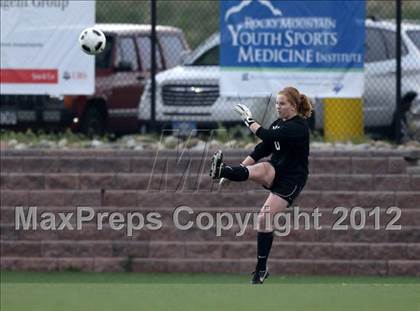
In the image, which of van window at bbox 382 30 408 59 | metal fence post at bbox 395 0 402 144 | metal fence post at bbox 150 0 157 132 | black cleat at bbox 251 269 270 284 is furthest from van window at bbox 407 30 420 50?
black cleat at bbox 251 269 270 284

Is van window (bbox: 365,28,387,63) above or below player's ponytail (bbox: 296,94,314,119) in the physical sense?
above

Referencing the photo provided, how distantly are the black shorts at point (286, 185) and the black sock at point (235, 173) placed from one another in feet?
1.10

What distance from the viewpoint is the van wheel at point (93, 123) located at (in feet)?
58.3

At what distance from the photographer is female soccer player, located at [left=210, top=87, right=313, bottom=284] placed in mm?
11547

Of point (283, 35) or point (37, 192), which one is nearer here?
point (37, 192)

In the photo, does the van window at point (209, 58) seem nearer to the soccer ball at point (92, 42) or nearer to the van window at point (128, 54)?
the van window at point (128, 54)

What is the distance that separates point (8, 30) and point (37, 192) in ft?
8.51

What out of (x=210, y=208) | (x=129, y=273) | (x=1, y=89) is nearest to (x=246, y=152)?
(x=210, y=208)

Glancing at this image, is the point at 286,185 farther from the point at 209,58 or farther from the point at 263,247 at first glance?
the point at 209,58

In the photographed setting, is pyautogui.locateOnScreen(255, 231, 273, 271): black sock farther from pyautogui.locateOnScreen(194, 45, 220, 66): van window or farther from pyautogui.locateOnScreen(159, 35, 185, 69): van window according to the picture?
pyautogui.locateOnScreen(159, 35, 185, 69): van window

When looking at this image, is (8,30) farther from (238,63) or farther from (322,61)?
(322,61)

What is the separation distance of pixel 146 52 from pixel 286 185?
6699 millimetres

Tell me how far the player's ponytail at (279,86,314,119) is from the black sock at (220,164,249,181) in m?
0.75

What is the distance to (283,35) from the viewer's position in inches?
646
